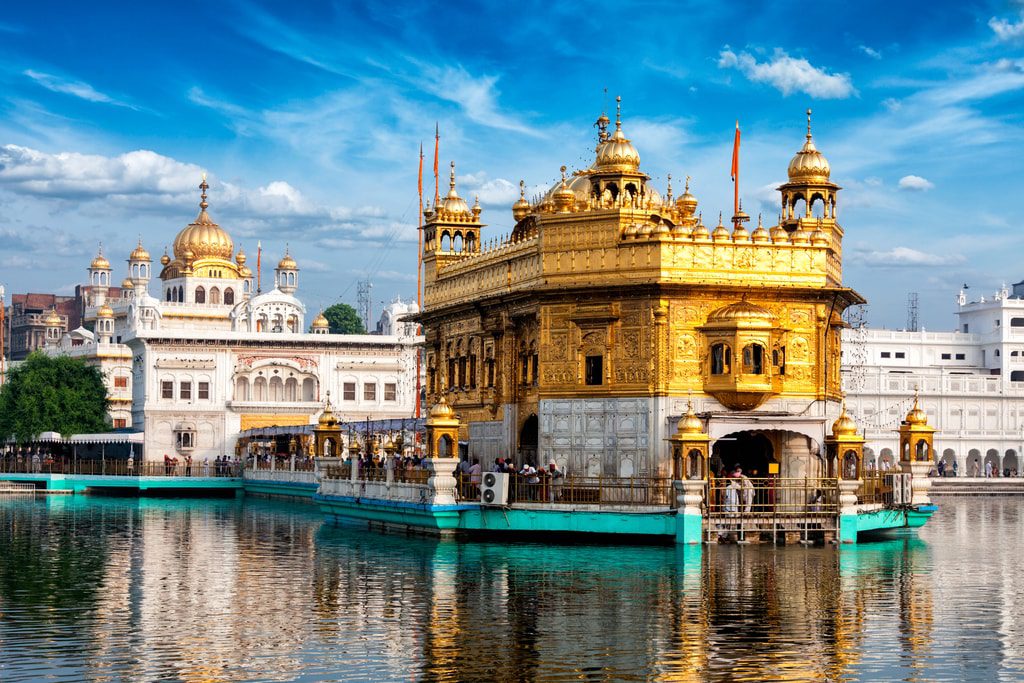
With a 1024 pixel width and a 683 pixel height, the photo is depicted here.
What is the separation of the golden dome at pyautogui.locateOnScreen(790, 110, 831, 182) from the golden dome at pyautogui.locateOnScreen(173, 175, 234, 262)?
59524mm

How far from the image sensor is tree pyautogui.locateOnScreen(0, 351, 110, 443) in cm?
7488

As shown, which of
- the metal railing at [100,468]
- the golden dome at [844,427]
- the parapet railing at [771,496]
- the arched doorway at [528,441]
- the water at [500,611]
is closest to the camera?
the water at [500,611]

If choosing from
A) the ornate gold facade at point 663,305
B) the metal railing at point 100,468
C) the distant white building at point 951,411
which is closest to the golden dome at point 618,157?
the ornate gold facade at point 663,305

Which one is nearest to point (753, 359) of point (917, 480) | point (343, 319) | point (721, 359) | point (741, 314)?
point (721, 359)

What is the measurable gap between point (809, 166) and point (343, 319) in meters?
96.0

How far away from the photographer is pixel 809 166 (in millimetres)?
39156

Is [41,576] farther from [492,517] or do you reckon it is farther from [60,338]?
[60,338]

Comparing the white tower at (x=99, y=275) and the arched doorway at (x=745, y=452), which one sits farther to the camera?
the white tower at (x=99, y=275)

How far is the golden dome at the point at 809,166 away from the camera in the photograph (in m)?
39.1

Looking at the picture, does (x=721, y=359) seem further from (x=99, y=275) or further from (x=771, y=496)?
(x=99, y=275)

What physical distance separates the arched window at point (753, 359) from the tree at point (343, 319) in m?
97.8

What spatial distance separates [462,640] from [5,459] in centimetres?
5072

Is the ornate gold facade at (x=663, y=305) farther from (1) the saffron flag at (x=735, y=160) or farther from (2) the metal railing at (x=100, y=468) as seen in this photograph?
(2) the metal railing at (x=100, y=468)

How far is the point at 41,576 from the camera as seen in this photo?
27000mm
